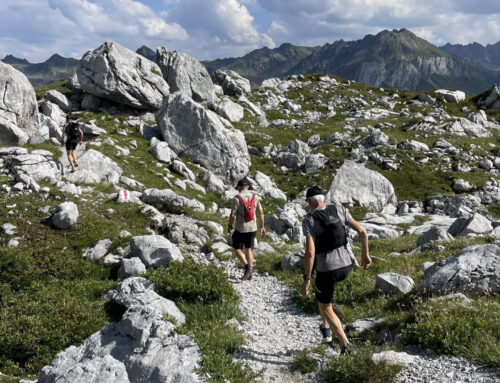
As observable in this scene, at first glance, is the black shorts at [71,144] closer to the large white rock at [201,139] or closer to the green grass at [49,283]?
the green grass at [49,283]

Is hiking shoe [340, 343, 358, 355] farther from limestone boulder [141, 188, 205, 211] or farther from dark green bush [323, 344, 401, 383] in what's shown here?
limestone boulder [141, 188, 205, 211]

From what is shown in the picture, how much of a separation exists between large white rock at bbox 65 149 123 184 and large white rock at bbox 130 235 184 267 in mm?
9202

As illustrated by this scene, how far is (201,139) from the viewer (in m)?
31.1

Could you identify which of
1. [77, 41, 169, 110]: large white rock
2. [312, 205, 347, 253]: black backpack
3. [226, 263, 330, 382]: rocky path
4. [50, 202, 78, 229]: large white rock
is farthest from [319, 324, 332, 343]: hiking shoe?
[77, 41, 169, 110]: large white rock

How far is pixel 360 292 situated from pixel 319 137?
36.5 meters

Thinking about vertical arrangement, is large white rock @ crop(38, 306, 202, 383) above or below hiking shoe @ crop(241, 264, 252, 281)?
above

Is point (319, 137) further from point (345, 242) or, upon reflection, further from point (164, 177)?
point (345, 242)

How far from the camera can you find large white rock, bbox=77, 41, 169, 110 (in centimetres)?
3606

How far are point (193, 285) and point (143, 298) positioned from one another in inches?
77.3

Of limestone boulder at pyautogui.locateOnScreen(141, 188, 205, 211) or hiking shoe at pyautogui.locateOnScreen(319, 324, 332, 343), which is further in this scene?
limestone boulder at pyautogui.locateOnScreen(141, 188, 205, 211)

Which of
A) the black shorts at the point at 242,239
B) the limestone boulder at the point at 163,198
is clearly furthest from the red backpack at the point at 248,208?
the limestone boulder at the point at 163,198

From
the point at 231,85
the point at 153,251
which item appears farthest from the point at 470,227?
the point at 231,85

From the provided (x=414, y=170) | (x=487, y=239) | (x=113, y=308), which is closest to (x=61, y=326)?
(x=113, y=308)

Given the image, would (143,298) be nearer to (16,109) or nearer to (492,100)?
(16,109)
